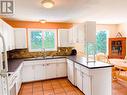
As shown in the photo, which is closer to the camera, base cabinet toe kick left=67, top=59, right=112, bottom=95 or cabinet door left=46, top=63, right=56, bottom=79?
base cabinet toe kick left=67, top=59, right=112, bottom=95

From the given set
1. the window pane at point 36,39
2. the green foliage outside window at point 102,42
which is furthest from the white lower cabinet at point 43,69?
the green foliage outside window at point 102,42

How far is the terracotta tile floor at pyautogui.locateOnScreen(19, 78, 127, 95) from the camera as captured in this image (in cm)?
352

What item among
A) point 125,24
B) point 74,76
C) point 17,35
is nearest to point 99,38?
point 125,24

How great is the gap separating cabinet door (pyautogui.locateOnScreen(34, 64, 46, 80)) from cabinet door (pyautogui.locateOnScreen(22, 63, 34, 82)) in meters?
0.15

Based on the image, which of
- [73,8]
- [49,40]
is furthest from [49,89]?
[73,8]

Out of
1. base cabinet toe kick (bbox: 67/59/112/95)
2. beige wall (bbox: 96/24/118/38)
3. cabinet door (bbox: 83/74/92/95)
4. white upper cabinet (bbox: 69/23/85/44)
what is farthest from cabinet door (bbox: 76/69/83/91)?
beige wall (bbox: 96/24/118/38)

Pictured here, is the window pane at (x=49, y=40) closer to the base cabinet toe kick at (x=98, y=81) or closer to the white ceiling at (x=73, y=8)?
the white ceiling at (x=73, y=8)

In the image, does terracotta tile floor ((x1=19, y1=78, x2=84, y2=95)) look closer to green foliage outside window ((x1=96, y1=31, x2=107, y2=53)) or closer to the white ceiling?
the white ceiling

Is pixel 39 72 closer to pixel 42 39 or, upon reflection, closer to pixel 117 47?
pixel 42 39

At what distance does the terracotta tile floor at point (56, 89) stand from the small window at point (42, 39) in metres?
1.49

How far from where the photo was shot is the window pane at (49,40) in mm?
5185

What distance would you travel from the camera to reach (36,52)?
500 centimetres

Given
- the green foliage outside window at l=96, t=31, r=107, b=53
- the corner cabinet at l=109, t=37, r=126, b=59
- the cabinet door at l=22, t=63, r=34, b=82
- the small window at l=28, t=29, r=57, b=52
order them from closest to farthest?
the cabinet door at l=22, t=63, r=34, b=82, the small window at l=28, t=29, r=57, b=52, the corner cabinet at l=109, t=37, r=126, b=59, the green foliage outside window at l=96, t=31, r=107, b=53

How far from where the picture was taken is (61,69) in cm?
481
